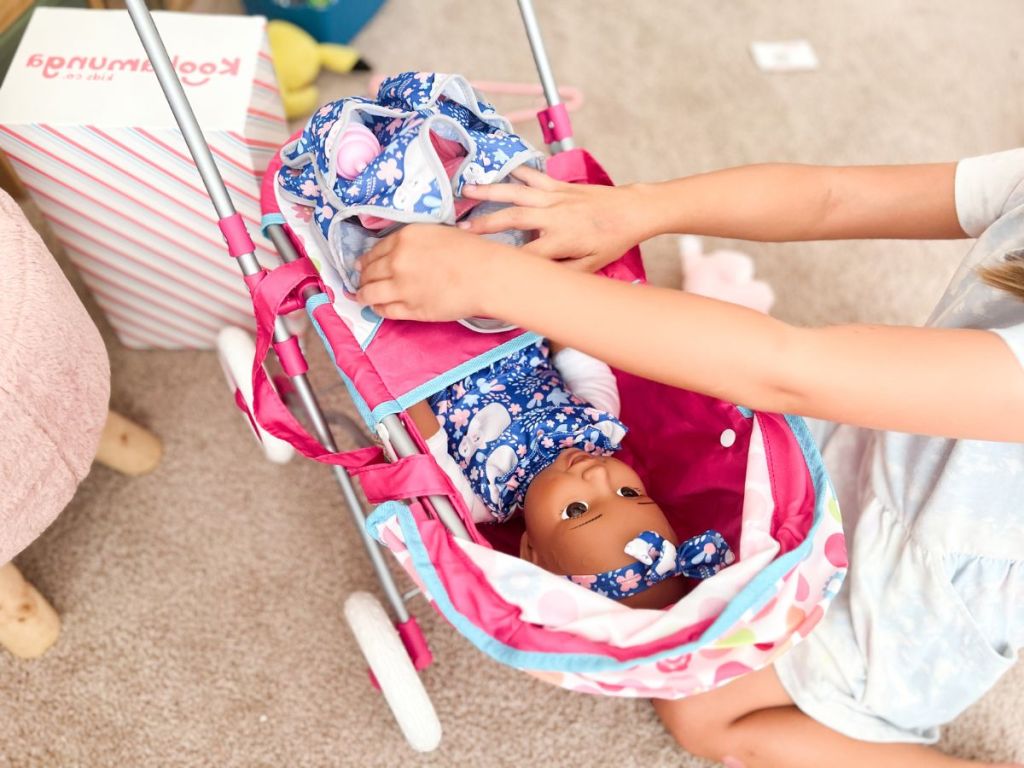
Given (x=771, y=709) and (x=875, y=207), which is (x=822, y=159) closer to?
(x=875, y=207)

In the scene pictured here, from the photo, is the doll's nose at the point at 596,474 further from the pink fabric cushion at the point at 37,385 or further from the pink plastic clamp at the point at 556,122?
the pink fabric cushion at the point at 37,385

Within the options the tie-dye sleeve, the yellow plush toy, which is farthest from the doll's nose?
the yellow plush toy

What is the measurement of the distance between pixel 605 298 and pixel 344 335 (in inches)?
10.8

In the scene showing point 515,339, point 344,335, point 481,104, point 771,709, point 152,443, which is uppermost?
point 481,104

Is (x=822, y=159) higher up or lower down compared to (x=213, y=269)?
lower down

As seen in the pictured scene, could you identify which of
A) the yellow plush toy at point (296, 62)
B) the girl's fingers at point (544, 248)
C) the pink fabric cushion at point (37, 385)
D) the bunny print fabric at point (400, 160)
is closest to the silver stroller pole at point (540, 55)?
the bunny print fabric at point (400, 160)

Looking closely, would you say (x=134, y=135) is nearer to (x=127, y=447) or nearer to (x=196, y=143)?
(x=196, y=143)

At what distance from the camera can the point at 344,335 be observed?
33.9 inches

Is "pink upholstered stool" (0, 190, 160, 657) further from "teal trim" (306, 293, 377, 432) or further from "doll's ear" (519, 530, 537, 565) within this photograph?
"doll's ear" (519, 530, 537, 565)

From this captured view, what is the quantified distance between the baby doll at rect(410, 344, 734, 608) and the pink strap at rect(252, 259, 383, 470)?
131 millimetres

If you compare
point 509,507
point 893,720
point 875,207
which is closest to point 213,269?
point 509,507

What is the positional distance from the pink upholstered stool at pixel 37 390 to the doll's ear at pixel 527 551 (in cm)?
53

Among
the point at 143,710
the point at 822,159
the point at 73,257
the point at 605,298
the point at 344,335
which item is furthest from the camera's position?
the point at 822,159

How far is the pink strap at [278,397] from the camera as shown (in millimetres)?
838
